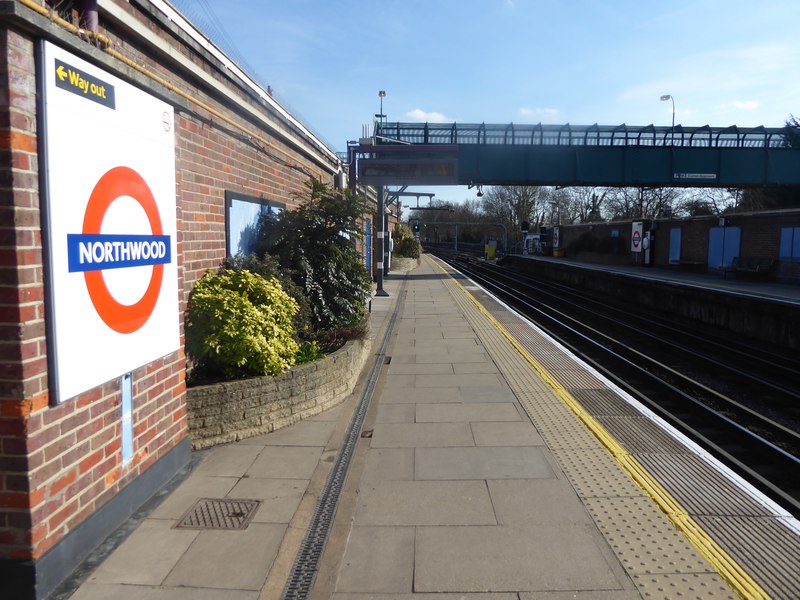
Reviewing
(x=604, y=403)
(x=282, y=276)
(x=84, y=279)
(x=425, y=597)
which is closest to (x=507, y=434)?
(x=604, y=403)

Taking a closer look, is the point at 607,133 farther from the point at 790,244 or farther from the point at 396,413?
the point at 396,413

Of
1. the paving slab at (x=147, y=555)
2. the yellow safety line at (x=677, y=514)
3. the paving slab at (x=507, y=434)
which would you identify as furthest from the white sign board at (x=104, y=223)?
the yellow safety line at (x=677, y=514)

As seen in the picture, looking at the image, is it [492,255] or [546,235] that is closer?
[546,235]

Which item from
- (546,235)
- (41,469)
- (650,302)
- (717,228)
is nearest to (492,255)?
(546,235)

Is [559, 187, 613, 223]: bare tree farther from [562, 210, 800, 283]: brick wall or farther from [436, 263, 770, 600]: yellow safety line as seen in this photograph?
[436, 263, 770, 600]: yellow safety line

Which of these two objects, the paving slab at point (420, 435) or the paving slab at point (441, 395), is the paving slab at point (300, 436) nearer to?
the paving slab at point (420, 435)

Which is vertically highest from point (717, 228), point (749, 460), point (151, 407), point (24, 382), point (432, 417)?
point (717, 228)

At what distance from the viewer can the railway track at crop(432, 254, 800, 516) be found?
6.25m

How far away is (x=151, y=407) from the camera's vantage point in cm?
413

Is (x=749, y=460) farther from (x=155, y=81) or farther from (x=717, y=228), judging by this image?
(x=717, y=228)

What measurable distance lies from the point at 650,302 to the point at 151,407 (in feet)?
73.6

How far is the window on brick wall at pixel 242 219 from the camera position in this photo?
6.59 m

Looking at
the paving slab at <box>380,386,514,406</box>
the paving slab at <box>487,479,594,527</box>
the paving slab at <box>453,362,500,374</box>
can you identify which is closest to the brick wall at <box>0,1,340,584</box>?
the paving slab at <box>487,479,594,527</box>

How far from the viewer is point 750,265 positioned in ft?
78.9
